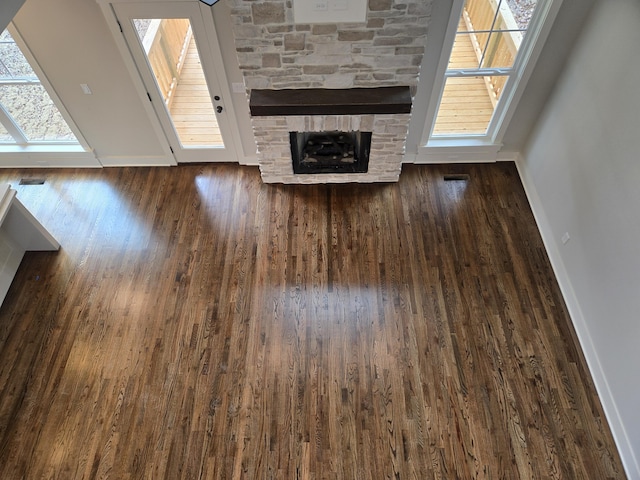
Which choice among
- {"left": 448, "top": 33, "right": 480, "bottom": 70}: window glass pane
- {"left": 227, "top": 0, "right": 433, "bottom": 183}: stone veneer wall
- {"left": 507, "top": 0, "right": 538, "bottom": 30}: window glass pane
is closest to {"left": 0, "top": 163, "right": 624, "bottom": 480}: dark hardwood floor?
{"left": 227, "top": 0, "right": 433, "bottom": 183}: stone veneer wall

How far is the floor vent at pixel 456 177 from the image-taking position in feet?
17.0

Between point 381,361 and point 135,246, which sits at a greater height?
point 135,246

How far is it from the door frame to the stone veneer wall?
0.39 meters

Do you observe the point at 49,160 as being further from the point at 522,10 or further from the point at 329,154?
the point at 522,10

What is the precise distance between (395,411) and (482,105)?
340 centimetres

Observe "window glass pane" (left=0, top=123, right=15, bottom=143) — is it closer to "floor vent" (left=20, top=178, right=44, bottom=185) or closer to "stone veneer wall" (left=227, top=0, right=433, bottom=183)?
"floor vent" (left=20, top=178, right=44, bottom=185)

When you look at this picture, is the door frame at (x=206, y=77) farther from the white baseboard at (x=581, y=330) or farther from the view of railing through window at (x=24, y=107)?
the white baseboard at (x=581, y=330)

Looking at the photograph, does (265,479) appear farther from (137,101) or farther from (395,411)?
(137,101)

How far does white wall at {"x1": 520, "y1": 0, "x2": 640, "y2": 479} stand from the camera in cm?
333

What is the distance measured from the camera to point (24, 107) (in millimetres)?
4949

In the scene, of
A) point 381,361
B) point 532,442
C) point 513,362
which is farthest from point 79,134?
point 532,442

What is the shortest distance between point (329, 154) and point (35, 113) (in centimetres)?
340

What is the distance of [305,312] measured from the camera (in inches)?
169

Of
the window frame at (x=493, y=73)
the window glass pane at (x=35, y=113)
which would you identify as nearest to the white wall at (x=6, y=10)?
the window glass pane at (x=35, y=113)
